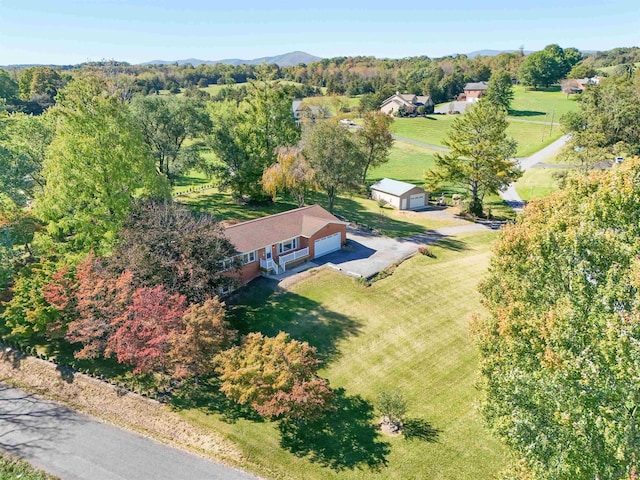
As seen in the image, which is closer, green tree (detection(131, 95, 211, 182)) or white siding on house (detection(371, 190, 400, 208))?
green tree (detection(131, 95, 211, 182))

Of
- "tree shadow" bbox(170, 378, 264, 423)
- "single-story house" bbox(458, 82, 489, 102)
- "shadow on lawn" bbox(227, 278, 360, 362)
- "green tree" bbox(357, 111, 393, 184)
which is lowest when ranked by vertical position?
"tree shadow" bbox(170, 378, 264, 423)

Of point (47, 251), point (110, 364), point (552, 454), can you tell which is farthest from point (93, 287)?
point (552, 454)

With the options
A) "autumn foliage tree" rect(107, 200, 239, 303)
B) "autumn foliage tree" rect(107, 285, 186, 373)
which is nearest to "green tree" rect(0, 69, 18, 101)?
"autumn foliage tree" rect(107, 200, 239, 303)

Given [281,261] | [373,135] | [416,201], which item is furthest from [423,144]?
[281,261]

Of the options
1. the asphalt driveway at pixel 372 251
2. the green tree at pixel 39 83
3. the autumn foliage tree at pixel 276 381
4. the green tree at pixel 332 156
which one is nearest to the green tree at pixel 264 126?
the green tree at pixel 332 156

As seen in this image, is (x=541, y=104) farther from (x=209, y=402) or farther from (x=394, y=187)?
(x=209, y=402)

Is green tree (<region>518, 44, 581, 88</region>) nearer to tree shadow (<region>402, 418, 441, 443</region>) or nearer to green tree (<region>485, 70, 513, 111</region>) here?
green tree (<region>485, 70, 513, 111</region>)
